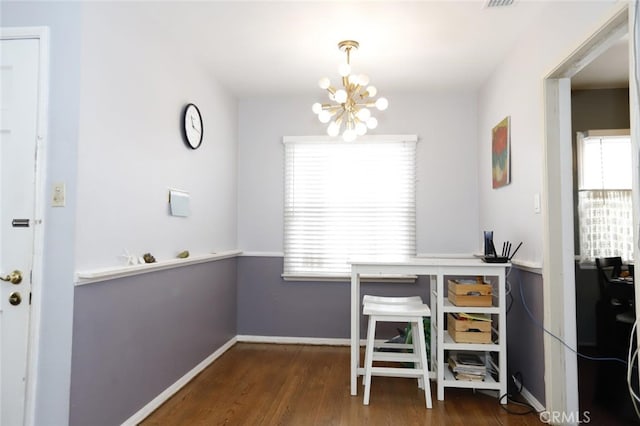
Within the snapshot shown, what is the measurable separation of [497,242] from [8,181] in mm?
3264

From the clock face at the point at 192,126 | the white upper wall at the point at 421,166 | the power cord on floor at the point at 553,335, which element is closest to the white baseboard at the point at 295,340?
the white upper wall at the point at 421,166

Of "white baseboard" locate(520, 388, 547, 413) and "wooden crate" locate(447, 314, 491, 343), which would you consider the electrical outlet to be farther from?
"white baseboard" locate(520, 388, 547, 413)

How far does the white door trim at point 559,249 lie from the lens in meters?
2.17

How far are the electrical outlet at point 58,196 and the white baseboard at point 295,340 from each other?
2516 millimetres

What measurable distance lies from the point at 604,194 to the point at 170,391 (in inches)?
160

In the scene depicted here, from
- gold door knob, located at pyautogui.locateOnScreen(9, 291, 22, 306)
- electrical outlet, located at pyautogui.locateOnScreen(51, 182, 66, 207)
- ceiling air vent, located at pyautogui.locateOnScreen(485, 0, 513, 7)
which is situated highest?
ceiling air vent, located at pyautogui.locateOnScreen(485, 0, 513, 7)

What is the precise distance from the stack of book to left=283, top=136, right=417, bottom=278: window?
1.26 m

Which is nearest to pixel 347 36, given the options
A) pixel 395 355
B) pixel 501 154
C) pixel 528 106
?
pixel 528 106

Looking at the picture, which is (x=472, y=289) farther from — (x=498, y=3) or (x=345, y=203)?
(x=498, y=3)

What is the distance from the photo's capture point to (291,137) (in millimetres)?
3865

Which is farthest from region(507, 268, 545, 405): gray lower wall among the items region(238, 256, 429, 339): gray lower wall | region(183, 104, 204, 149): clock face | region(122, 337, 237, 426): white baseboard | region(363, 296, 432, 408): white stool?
region(183, 104, 204, 149): clock face

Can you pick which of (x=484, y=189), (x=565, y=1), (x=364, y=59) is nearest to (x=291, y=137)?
(x=364, y=59)

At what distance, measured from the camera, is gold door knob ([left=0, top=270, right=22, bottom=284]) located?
1.78 meters

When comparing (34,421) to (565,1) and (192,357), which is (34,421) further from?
(565,1)
